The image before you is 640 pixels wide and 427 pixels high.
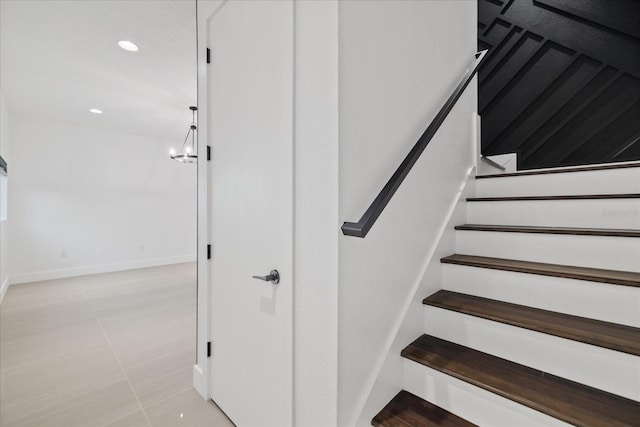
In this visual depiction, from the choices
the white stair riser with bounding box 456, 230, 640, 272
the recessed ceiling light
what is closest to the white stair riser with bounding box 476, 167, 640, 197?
the white stair riser with bounding box 456, 230, 640, 272

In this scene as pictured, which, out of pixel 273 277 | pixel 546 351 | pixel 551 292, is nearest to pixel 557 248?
pixel 551 292

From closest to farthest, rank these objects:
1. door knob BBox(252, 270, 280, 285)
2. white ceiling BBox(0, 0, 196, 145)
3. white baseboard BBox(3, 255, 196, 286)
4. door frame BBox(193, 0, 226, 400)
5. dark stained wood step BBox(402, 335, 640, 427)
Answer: dark stained wood step BBox(402, 335, 640, 427) → door knob BBox(252, 270, 280, 285) → door frame BBox(193, 0, 226, 400) → white ceiling BBox(0, 0, 196, 145) → white baseboard BBox(3, 255, 196, 286)

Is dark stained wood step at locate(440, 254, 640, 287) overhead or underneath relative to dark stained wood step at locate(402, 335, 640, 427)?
overhead

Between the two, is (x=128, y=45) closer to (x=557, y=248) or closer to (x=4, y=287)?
(x=557, y=248)

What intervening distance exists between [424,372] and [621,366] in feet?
2.24

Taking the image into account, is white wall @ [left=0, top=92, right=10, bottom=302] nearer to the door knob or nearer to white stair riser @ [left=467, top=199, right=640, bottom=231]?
the door knob

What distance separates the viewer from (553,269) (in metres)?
1.39

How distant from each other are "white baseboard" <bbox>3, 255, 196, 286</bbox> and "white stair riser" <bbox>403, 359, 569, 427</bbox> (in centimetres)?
646

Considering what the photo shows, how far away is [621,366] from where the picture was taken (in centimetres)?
101

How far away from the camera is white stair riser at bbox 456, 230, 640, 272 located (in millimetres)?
1345

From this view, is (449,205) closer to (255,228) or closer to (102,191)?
(255,228)

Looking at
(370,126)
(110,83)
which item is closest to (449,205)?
(370,126)

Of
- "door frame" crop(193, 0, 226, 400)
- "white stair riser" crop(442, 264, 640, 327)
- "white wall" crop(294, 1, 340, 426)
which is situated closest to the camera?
"white wall" crop(294, 1, 340, 426)

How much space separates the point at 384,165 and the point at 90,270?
258 inches
